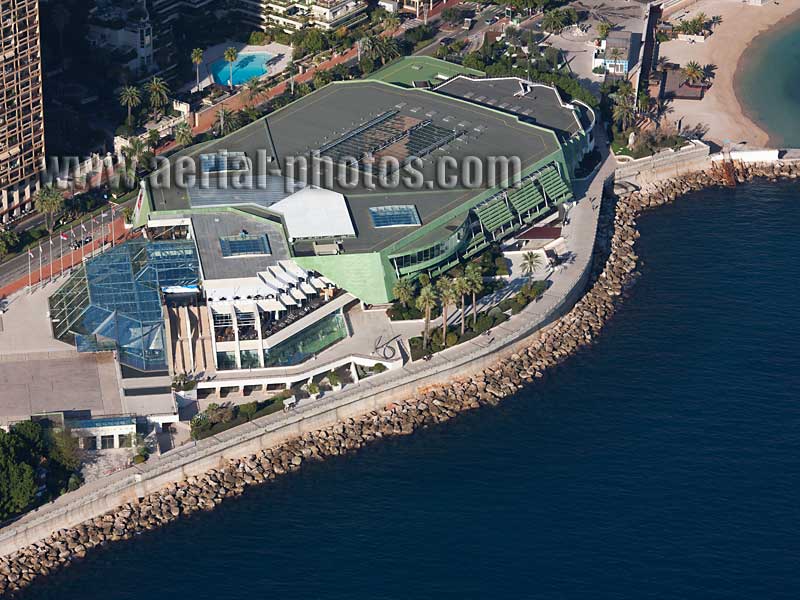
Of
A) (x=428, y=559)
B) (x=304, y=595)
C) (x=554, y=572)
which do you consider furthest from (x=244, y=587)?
(x=554, y=572)

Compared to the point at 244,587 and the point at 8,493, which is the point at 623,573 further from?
the point at 8,493

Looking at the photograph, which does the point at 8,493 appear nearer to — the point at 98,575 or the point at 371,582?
the point at 98,575

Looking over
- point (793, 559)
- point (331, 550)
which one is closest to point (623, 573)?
point (793, 559)

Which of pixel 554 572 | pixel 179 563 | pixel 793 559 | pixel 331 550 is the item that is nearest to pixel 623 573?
pixel 554 572

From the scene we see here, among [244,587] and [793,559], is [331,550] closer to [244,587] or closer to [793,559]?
[244,587]

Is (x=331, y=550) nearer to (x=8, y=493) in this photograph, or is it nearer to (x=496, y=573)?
(x=496, y=573)

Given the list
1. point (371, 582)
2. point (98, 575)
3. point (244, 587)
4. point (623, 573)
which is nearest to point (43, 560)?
point (98, 575)
